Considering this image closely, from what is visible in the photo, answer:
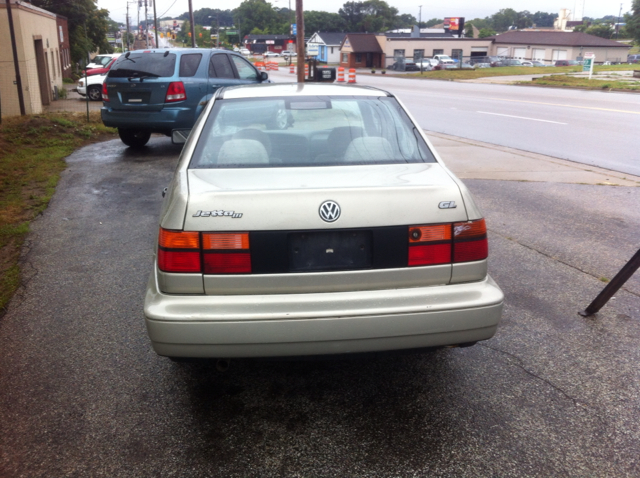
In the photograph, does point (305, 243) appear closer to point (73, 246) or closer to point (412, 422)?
point (412, 422)

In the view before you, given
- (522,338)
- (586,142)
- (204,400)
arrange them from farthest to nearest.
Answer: (586,142), (522,338), (204,400)

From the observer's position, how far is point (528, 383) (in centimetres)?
357

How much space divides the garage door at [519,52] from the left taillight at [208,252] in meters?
89.1

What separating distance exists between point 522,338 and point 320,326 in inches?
71.5

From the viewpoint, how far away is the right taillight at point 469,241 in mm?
3109

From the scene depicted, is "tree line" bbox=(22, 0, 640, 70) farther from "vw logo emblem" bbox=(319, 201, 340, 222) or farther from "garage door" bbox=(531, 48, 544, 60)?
"vw logo emblem" bbox=(319, 201, 340, 222)

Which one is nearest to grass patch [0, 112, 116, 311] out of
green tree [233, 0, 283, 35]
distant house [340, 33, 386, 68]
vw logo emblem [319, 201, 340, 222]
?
vw logo emblem [319, 201, 340, 222]

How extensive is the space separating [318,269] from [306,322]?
264mm

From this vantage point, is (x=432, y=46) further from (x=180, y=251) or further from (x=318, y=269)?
(x=180, y=251)

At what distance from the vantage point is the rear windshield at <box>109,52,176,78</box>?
36.0 feet

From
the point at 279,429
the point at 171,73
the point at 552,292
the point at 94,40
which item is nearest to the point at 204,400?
the point at 279,429

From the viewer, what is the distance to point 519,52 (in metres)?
85.1

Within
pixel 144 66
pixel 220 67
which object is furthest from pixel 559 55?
pixel 144 66

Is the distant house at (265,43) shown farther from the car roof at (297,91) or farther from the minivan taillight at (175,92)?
the car roof at (297,91)
